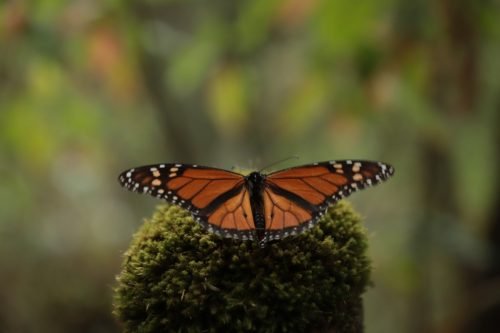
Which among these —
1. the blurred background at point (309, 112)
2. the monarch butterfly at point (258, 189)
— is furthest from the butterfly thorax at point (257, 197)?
the blurred background at point (309, 112)

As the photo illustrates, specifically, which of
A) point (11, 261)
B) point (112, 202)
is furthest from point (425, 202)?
point (112, 202)


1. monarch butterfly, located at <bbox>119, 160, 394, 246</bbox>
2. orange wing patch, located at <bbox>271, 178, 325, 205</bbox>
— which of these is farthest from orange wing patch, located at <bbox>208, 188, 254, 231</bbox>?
orange wing patch, located at <bbox>271, 178, 325, 205</bbox>

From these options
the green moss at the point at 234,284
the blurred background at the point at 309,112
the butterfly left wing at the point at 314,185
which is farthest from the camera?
the blurred background at the point at 309,112

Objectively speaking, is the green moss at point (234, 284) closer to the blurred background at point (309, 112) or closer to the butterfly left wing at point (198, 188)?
the butterfly left wing at point (198, 188)

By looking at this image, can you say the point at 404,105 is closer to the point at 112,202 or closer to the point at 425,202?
the point at 425,202

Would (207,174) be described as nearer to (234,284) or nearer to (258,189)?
(258,189)

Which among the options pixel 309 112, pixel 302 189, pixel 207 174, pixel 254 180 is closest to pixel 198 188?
pixel 207 174

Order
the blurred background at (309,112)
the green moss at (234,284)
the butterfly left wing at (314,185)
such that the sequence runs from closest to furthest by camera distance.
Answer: the green moss at (234,284)
the butterfly left wing at (314,185)
the blurred background at (309,112)
